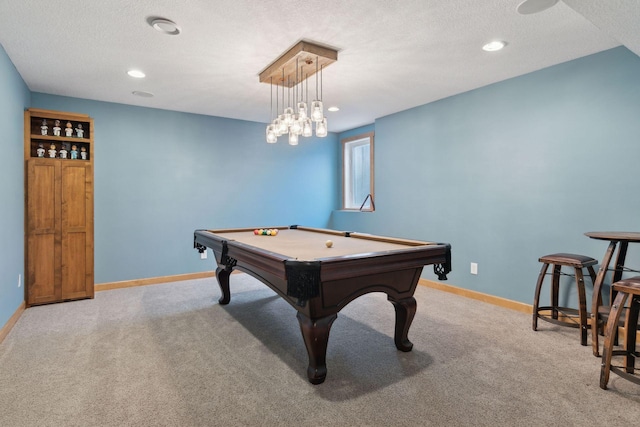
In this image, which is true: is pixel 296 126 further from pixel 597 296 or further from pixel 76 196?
pixel 76 196

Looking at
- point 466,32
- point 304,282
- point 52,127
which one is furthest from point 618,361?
point 52,127

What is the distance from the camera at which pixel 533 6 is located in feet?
6.85

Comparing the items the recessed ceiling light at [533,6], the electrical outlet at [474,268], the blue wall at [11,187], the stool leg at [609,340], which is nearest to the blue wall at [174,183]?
the blue wall at [11,187]

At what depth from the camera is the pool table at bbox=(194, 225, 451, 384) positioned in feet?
6.06

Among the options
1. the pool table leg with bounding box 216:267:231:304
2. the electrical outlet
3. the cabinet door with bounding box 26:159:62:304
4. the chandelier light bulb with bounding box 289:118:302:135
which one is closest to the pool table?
the pool table leg with bounding box 216:267:231:304

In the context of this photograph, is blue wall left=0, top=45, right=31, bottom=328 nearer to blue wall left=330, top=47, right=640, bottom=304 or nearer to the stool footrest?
blue wall left=330, top=47, right=640, bottom=304

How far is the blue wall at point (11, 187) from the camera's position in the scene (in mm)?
2676

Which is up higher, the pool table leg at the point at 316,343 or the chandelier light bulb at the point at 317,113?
the chandelier light bulb at the point at 317,113

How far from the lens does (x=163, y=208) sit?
4523mm

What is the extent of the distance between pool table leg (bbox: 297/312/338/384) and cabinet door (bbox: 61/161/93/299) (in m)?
3.02

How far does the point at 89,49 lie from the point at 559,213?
4222 mm

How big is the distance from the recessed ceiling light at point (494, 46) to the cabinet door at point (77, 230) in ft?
13.4

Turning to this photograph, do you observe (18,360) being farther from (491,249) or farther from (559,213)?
(559,213)

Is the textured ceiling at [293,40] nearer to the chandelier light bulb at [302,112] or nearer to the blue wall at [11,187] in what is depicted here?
the blue wall at [11,187]
